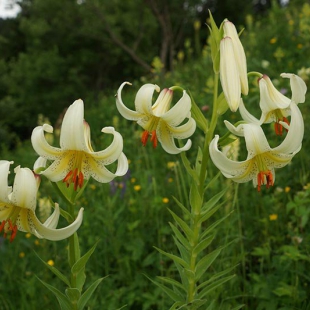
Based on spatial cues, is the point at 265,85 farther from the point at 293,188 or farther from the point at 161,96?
the point at 293,188

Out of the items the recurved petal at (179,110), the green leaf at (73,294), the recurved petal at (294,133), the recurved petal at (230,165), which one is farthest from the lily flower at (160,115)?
the green leaf at (73,294)

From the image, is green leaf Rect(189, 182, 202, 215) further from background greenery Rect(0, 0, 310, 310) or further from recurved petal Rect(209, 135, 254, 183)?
background greenery Rect(0, 0, 310, 310)

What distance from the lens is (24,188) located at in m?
0.86

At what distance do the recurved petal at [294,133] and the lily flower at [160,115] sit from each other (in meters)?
0.21

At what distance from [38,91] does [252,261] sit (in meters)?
13.4

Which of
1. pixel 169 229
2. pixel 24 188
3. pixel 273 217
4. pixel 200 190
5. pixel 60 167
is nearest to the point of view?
pixel 24 188

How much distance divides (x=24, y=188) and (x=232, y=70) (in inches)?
19.0

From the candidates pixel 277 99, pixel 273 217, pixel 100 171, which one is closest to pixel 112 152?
pixel 100 171

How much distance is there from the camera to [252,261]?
5.75ft

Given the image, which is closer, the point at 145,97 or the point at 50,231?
the point at 50,231

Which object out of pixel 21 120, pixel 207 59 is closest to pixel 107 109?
pixel 207 59

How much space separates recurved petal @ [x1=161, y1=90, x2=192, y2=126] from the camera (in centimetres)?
98

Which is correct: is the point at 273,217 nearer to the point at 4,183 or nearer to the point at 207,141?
the point at 207,141

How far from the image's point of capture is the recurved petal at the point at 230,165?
93cm
